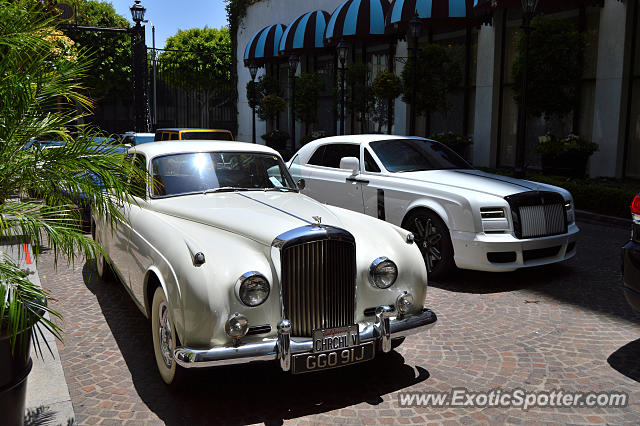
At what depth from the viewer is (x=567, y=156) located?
15.0 m

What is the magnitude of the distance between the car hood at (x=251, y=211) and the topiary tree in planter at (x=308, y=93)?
23.6 metres

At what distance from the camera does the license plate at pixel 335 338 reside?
151 inches

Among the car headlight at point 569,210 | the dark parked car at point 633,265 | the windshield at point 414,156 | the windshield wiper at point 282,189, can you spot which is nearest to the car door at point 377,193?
the windshield at point 414,156

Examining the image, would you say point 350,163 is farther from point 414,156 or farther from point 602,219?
point 602,219

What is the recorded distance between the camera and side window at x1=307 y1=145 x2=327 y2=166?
9.29 m

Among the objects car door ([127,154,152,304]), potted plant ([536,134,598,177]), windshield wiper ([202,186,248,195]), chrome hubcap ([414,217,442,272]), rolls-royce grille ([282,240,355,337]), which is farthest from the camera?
potted plant ([536,134,598,177])

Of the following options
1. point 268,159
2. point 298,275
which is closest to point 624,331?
point 298,275

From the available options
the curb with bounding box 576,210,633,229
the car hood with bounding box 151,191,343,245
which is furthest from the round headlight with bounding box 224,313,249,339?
the curb with bounding box 576,210,633,229

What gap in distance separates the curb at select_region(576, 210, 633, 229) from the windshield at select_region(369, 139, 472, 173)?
4.52 metres

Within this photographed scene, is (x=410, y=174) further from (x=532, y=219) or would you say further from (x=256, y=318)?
(x=256, y=318)

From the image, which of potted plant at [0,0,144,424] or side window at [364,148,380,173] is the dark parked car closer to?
potted plant at [0,0,144,424]

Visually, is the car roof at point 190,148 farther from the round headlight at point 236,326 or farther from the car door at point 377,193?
the round headlight at point 236,326

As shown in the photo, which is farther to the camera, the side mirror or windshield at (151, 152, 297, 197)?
the side mirror

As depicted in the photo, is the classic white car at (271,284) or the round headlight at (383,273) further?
the round headlight at (383,273)
